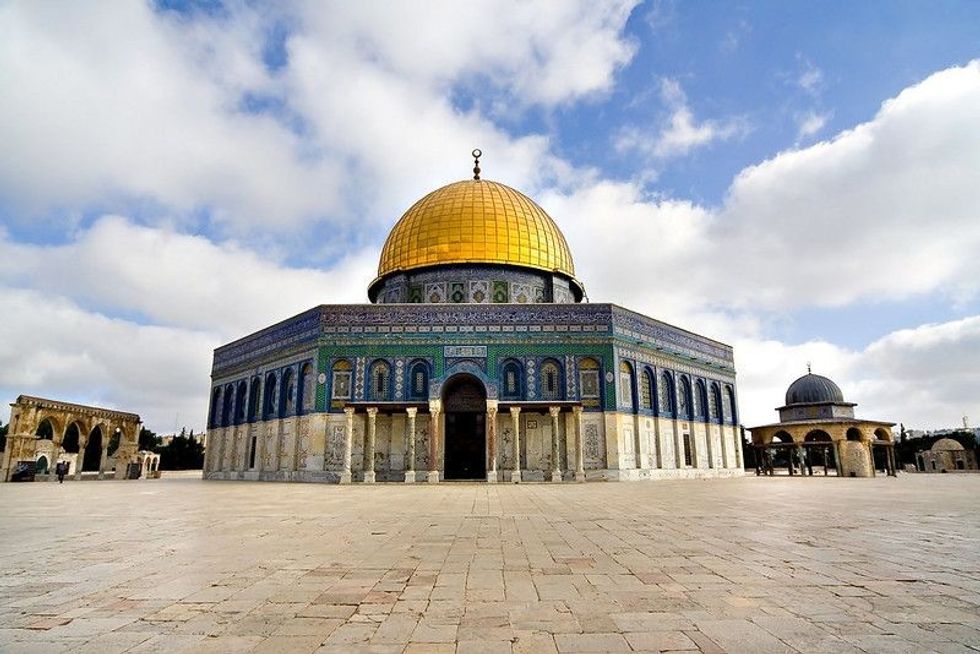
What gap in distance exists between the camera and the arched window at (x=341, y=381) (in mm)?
24328

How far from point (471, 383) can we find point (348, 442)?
18.2 ft

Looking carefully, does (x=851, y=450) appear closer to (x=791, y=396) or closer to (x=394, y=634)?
(x=791, y=396)

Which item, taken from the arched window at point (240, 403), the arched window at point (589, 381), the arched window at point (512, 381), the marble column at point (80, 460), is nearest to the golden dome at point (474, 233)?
the arched window at point (512, 381)

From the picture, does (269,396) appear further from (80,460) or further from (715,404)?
(715,404)

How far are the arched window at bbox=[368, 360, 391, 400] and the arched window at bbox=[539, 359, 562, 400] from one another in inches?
249

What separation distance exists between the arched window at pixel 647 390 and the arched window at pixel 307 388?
1398cm

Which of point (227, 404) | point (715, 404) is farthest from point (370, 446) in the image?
point (715, 404)

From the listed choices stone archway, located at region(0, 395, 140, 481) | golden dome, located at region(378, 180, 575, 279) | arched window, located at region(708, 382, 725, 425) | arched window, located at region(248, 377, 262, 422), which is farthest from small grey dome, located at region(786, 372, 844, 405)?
stone archway, located at region(0, 395, 140, 481)

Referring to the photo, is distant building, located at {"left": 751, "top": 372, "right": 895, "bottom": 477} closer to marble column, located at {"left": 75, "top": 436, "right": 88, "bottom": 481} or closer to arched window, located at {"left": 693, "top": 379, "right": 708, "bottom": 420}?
arched window, located at {"left": 693, "top": 379, "right": 708, "bottom": 420}

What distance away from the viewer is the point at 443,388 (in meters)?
23.8

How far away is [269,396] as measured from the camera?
91.4ft

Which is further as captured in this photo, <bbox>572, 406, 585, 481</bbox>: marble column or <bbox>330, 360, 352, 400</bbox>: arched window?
<bbox>330, 360, 352, 400</bbox>: arched window

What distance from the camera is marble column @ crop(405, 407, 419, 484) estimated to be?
22373mm

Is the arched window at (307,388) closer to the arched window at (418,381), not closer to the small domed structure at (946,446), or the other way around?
the arched window at (418,381)
